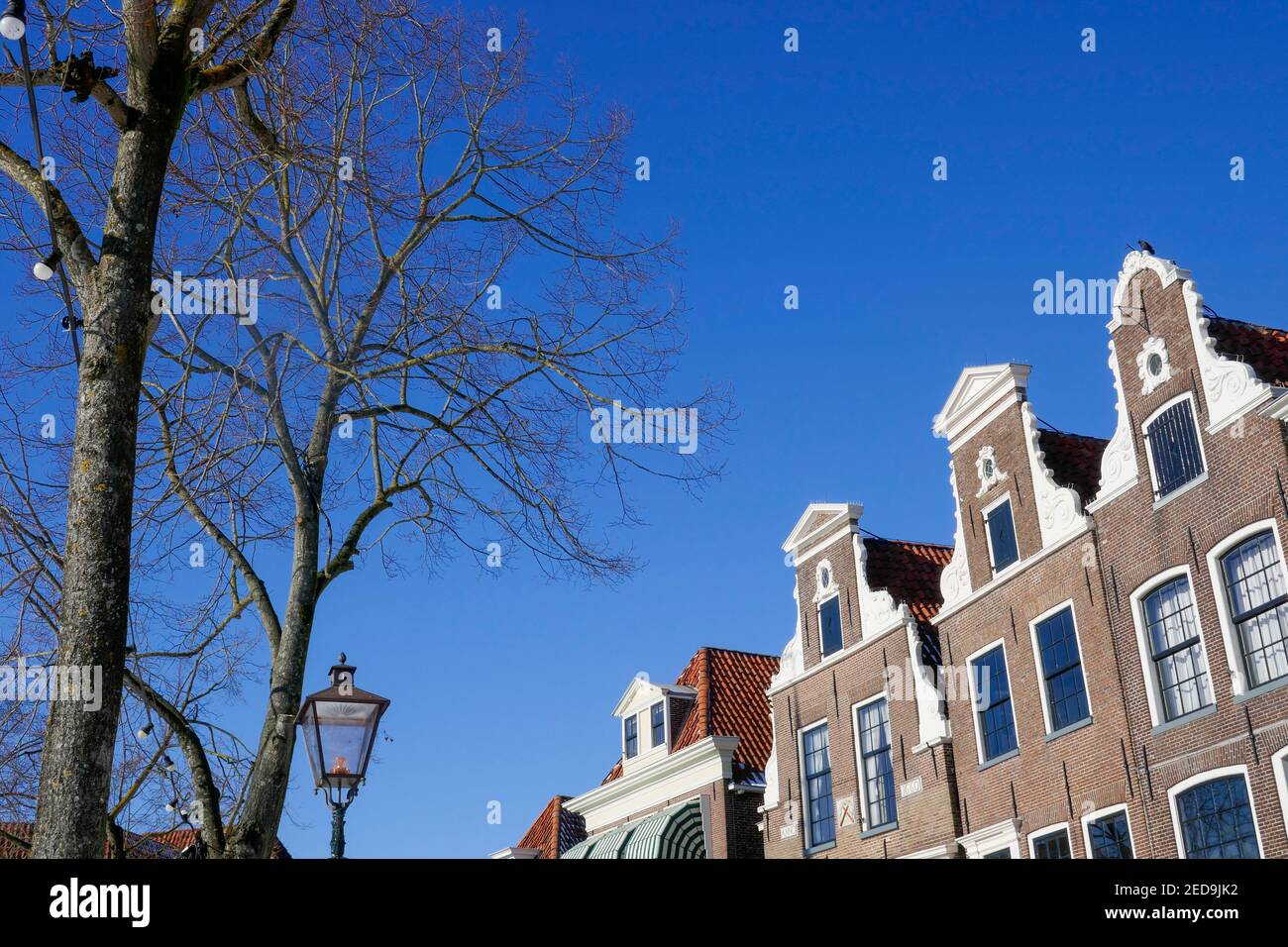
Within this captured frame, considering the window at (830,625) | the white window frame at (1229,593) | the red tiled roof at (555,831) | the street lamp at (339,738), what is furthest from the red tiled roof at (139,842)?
the white window frame at (1229,593)

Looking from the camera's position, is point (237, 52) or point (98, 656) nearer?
point (98, 656)

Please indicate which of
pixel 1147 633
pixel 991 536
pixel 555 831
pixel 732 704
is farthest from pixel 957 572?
pixel 555 831

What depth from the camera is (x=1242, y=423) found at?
17391 mm

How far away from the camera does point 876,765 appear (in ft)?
81.8

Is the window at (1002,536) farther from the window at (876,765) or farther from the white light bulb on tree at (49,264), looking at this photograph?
the white light bulb on tree at (49,264)

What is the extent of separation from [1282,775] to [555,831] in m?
25.2

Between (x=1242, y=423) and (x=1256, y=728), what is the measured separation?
425 centimetres

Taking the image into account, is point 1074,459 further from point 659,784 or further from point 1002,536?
point 659,784

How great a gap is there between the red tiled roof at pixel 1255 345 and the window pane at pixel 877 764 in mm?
9719

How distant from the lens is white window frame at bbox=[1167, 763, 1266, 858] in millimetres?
16516

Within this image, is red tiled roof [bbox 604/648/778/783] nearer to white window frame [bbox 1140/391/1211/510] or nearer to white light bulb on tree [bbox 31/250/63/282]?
white window frame [bbox 1140/391/1211/510]

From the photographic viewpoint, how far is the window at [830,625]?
87.7 feet
